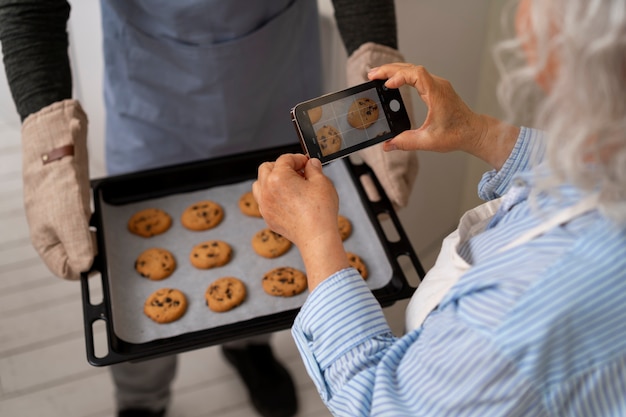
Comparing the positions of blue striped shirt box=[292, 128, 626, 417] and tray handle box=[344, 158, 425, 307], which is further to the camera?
tray handle box=[344, 158, 425, 307]

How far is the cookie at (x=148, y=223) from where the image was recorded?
1.18m

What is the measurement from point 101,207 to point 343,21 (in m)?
0.55

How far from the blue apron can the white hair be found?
0.72 metres

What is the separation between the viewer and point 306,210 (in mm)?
783

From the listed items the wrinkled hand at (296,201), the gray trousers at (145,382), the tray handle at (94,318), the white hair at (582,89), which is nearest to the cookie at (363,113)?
the wrinkled hand at (296,201)

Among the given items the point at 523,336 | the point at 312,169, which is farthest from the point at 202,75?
the point at 523,336

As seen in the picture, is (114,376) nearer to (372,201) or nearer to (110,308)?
(110,308)

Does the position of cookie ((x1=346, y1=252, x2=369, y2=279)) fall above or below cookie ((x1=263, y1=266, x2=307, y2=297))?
below

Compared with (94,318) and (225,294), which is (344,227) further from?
(94,318)

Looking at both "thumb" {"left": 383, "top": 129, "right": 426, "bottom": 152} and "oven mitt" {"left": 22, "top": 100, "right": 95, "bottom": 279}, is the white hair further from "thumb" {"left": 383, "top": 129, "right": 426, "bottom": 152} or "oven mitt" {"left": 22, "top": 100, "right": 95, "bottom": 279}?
"oven mitt" {"left": 22, "top": 100, "right": 95, "bottom": 279}

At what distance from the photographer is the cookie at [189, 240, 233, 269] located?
45.2 inches

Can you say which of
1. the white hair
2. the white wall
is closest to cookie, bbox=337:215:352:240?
the white wall

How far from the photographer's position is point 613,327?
21.7 inches

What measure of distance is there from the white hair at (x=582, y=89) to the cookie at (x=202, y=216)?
2.44ft
